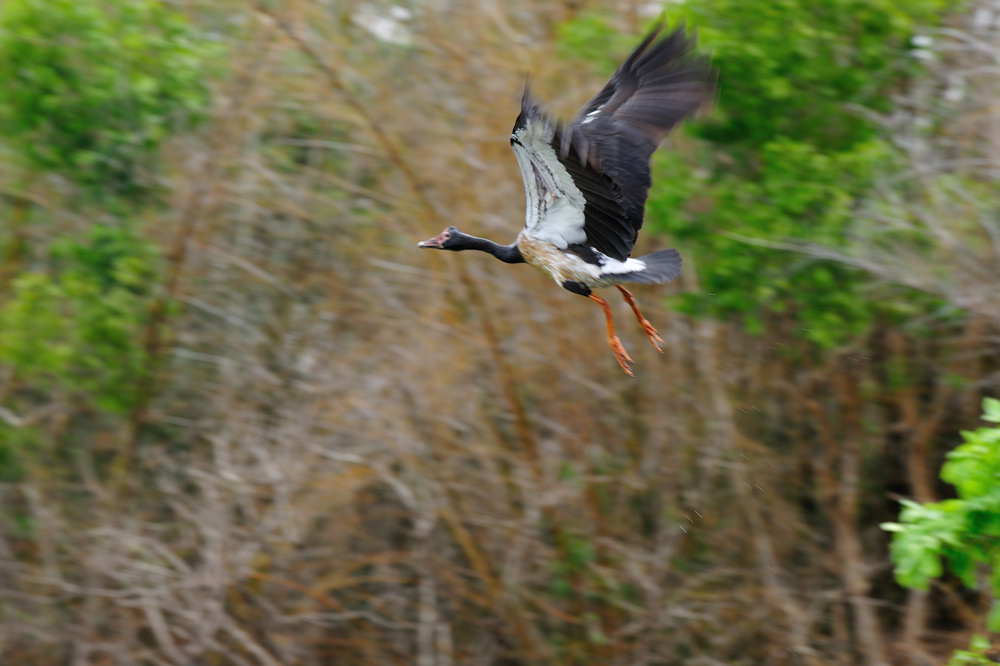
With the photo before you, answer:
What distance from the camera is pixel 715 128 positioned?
8.22 meters

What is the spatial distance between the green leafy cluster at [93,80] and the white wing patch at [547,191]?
4.75m

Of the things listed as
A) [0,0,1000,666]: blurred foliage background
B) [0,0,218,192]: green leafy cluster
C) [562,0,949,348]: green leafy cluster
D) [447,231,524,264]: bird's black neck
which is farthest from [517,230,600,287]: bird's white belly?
[0,0,218,192]: green leafy cluster

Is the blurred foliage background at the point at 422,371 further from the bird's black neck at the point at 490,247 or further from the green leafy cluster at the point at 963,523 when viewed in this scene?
the green leafy cluster at the point at 963,523

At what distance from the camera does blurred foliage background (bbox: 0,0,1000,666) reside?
8742 millimetres

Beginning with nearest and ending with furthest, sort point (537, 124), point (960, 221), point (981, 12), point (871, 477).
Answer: point (537, 124), point (960, 221), point (981, 12), point (871, 477)

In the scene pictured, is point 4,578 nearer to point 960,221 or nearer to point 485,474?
point 485,474

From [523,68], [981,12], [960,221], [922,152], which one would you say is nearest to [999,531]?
[960,221]

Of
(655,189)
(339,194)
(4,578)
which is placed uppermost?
(655,189)

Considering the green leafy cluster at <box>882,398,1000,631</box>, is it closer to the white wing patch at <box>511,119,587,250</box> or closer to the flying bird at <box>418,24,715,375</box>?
the flying bird at <box>418,24,715,375</box>

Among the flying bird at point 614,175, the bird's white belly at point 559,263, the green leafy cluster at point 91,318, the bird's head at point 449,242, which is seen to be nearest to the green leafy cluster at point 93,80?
the green leafy cluster at point 91,318

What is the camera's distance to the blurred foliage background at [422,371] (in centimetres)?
874

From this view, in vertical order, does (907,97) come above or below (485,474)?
above

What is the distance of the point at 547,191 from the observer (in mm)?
5117

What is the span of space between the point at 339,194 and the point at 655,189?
334 cm
